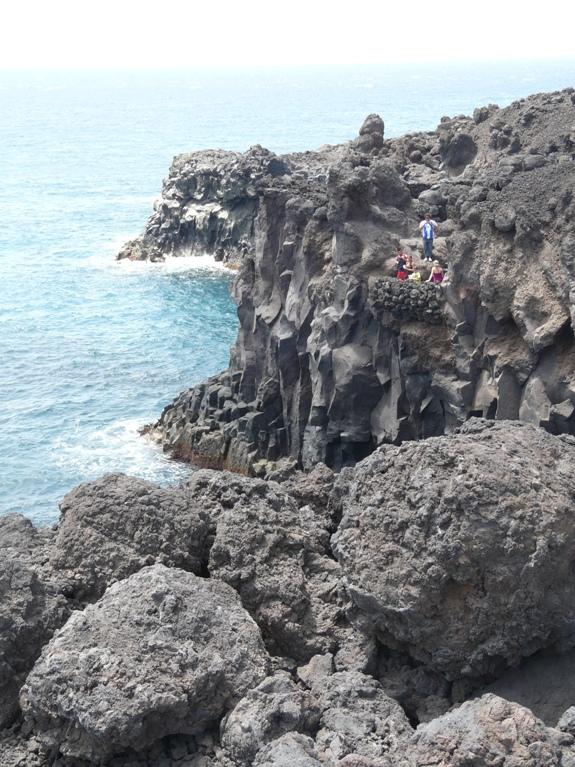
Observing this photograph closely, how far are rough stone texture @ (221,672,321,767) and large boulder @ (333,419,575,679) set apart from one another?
1771mm

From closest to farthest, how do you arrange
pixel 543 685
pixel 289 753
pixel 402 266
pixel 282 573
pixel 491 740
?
pixel 491 740, pixel 289 753, pixel 543 685, pixel 282 573, pixel 402 266

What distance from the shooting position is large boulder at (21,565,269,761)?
1326cm

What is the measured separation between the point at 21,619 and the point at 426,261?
2817cm

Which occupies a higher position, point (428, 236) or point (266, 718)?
point (428, 236)

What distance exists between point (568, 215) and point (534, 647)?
876 inches

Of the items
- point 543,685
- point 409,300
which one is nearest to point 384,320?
point 409,300

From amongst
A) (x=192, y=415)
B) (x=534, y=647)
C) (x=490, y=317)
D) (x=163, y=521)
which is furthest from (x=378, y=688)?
(x=192, y=415)

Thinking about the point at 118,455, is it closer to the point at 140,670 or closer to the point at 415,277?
the point at 415,277

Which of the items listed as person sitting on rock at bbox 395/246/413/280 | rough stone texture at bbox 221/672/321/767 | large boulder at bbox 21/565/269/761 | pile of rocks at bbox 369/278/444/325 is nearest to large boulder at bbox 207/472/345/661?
large boulder at bbox 21/565/269/761

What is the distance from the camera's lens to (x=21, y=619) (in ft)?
48.8

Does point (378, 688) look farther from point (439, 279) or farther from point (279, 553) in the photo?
point (439, 279)

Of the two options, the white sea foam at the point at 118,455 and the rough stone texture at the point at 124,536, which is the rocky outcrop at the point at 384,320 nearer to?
the white sea foam at the point at 118,455

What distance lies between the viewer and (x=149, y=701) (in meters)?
13.2

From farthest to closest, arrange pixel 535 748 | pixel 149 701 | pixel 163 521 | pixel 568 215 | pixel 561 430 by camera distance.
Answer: pixel 568 215 → pixel 561 430 → pixel 163 521 → pixel 149 701 → pixel 535 748
